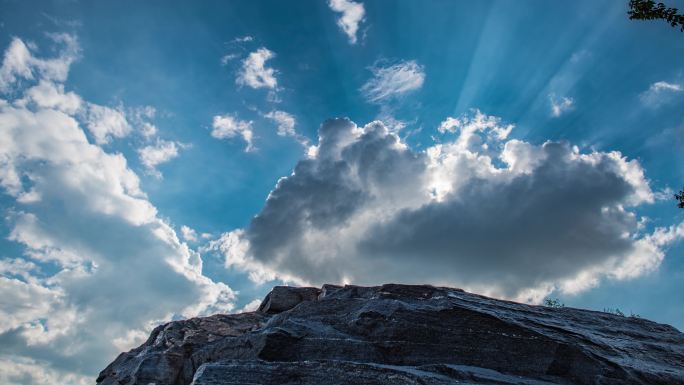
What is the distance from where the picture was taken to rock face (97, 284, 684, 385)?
702 inches

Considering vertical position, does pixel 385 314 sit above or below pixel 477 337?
above

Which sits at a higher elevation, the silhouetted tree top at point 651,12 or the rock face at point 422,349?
the silhouetted tree top at point 651,12

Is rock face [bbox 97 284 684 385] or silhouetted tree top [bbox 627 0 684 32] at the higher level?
silhouetted tree top [bbox 627 0 684 32]

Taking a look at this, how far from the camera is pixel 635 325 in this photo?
29109 mm

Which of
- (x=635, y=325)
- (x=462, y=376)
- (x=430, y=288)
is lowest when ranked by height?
(x=462, y=376)

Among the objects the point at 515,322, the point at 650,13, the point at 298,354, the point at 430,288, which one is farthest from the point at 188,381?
the point at 650,13

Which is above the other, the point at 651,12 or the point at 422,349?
the point at 651,12

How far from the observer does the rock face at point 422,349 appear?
17.8m

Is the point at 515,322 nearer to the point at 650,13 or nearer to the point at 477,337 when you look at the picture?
the point at 477,337

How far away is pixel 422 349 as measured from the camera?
70.9ft

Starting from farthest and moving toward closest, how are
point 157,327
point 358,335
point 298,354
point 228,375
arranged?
point 157,327
point 358,335
point 298,354
point 228,375

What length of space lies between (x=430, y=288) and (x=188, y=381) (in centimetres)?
1492

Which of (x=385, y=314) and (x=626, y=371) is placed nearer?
(x=626, y=371)

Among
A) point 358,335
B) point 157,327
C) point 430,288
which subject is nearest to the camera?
point 358,335
